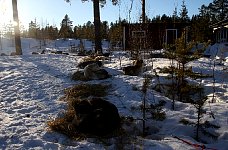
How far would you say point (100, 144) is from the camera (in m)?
4.79

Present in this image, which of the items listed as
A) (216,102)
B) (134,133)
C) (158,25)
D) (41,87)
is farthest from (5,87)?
(158,25)

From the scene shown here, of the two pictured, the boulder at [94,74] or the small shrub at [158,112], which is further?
the boulder at [94,74]

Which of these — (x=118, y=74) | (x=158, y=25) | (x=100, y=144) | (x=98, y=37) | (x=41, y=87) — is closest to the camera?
(x=100, y=144)

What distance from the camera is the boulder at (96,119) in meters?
5.14

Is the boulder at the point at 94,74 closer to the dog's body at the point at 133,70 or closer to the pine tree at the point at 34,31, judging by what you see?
the dog's body at the point at 133,70

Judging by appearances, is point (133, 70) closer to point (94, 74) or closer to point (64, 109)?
point (94, 74)

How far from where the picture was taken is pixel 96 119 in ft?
16.9

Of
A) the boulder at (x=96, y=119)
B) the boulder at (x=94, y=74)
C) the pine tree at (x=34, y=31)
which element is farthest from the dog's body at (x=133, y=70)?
the pine tree at (x=34, y=31)

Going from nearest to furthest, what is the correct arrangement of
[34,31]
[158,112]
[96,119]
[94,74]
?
[96,119] → [158,112] → [94,74] → [34,31]

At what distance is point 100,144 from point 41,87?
4.04 m

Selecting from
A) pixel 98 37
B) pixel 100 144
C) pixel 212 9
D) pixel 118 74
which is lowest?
pixel 100 144

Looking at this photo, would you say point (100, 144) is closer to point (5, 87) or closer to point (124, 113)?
point (124, 113)

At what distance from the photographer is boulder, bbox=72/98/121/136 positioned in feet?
16.9

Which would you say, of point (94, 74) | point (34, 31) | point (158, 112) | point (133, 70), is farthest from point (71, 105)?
point (34, 31)
